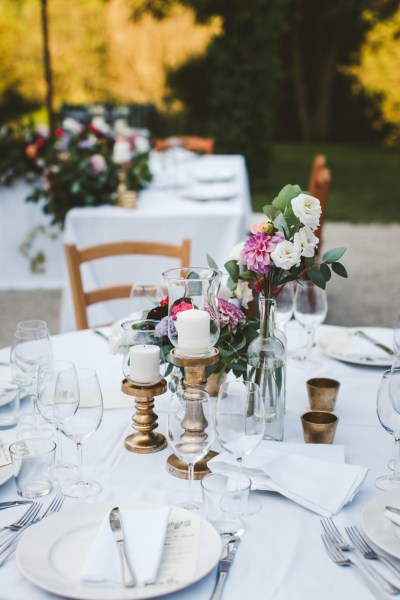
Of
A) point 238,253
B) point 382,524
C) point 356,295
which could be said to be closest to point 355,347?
point 238,253

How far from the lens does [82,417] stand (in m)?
1.29

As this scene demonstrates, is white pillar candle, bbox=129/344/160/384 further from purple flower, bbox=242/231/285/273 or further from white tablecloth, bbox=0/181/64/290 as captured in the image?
white tablecloth, bbox=0/181/64/290

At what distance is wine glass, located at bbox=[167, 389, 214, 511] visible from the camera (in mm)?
1175

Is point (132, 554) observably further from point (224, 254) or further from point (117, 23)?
point (117, 23)

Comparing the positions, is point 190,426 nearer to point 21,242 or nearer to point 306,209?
point 306,209

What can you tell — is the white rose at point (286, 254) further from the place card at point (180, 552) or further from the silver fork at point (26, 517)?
the silver fork at point (26, 517)

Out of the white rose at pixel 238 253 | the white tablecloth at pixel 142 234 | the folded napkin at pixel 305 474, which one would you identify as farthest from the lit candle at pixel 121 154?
the folded napkin at pixel 305 474

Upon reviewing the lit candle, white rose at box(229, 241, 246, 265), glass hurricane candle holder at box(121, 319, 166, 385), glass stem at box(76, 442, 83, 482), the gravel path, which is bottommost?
the gravel path

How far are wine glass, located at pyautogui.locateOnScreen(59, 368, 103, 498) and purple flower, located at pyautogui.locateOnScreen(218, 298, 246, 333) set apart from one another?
0.31 m

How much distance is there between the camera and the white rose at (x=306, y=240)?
136 cm

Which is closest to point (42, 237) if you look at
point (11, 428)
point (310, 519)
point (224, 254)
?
point (224, 254)

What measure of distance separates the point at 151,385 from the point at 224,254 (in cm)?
247

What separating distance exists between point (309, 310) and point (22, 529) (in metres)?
1.02

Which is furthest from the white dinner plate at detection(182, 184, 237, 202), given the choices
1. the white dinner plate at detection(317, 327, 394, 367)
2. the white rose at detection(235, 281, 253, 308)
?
the white rose at detection(235, 281, 253, 308)
